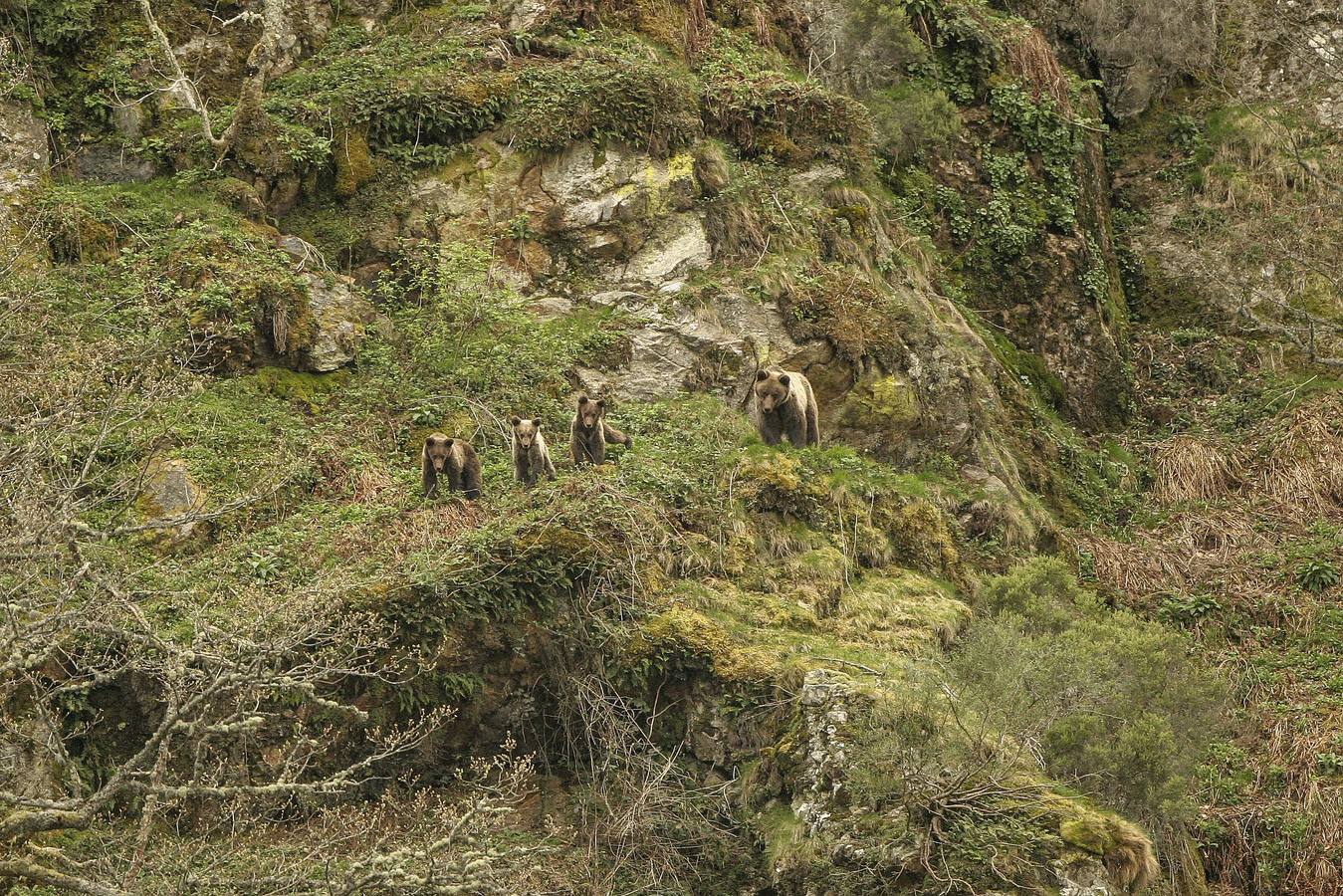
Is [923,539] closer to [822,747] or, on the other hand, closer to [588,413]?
[588,413]

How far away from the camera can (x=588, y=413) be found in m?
13.9

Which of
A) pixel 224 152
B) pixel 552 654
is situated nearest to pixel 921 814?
pixel 552 654

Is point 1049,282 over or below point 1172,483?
over

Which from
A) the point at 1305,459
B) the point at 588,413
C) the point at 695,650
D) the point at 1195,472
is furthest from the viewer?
the point at 1195,472

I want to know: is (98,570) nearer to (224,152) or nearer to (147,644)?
(147,644)

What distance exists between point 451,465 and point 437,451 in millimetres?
187

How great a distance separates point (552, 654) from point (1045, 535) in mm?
6977

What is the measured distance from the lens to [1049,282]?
21.0 m

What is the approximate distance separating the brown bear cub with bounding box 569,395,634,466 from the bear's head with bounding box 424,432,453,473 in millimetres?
1211

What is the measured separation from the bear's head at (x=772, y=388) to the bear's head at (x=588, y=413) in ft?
5.83

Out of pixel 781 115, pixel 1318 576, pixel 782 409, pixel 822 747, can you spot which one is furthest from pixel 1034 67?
pixel 822 747

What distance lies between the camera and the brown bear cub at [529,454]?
13531mm

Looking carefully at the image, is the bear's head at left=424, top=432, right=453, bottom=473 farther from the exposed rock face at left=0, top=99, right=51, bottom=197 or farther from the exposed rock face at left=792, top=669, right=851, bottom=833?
the exposed rock face at left=0, top=99, right=51, bottom=197

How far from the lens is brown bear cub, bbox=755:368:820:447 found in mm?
14789
